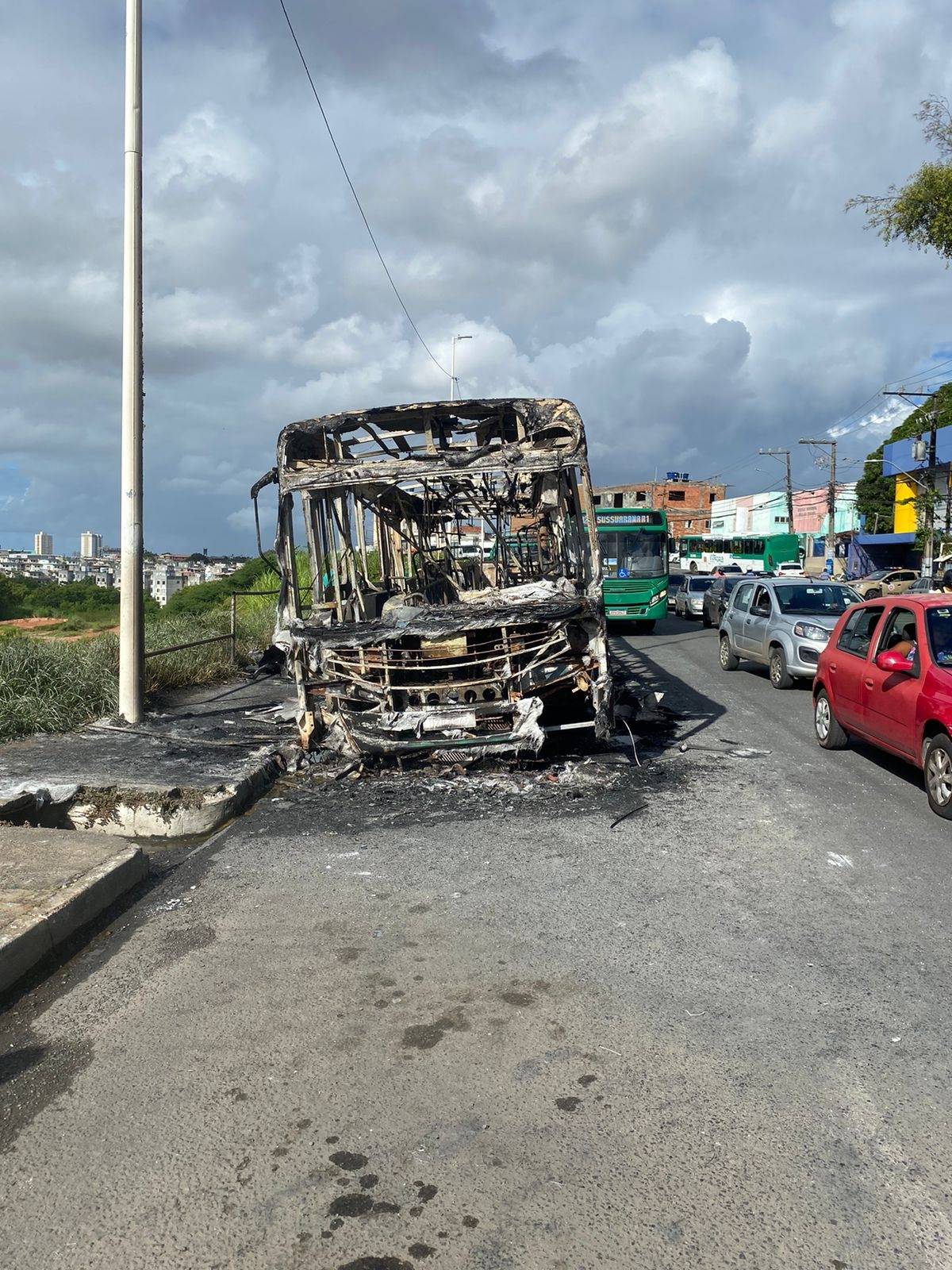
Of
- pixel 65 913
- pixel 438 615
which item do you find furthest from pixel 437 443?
pixel 65 913

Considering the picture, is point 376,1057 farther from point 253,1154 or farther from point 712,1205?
point 712,1205

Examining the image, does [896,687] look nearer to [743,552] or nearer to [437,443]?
[437,443]

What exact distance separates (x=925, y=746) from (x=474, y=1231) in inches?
226

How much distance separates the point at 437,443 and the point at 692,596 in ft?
69.5

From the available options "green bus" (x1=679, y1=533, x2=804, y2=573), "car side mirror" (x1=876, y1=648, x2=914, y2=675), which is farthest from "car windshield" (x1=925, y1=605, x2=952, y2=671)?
"green bus" (x1=679, y1=533, x2=804, y2=573)

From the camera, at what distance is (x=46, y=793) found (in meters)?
7.26

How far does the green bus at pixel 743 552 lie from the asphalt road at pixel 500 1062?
4424 cm

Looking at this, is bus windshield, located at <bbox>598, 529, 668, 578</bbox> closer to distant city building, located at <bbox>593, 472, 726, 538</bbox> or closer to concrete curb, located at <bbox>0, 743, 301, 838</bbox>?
concrete curb, located at <bbox>0, 743, 301, 838</bbox>

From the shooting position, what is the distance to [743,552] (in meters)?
58.0

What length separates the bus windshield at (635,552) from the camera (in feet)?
77.4

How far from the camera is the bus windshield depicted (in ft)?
77.4

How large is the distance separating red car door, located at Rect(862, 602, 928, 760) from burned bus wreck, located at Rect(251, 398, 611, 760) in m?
2.30

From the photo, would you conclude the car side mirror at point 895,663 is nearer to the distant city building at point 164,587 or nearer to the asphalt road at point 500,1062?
the asphalt road at point 500,1062

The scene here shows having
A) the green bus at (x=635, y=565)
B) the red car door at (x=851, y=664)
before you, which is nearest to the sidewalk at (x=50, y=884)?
the red car door at (x=851, y=664)
